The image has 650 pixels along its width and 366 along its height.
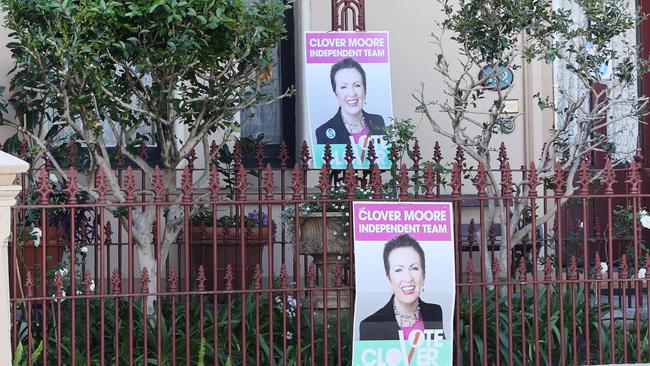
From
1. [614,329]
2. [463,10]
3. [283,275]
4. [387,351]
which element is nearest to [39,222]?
[283,275]

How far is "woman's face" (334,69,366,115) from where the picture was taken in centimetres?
876

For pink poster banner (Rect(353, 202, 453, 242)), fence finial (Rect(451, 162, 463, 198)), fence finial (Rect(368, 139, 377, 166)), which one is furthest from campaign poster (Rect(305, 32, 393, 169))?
pink poster banner (Rect(353, 202, 453, 242))

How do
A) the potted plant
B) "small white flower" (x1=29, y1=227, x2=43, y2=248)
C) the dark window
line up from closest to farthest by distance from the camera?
1. "small white flower" (x1=29, y1=227, x2=43, y2=248)
2. the potted plant
3. the dark window

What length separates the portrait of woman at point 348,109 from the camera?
874 centimetres

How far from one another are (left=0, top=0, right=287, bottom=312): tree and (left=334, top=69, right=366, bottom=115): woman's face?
90 cm

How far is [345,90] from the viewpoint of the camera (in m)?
8.77

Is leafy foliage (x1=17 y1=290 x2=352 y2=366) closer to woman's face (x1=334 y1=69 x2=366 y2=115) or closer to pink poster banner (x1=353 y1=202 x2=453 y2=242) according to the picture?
pink poster banner (x1=353 y1=202 x2=453 y2=242)

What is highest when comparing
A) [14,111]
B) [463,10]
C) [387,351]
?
[463,10]

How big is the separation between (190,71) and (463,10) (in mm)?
2081

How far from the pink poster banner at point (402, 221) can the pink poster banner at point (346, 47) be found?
6.48 feet

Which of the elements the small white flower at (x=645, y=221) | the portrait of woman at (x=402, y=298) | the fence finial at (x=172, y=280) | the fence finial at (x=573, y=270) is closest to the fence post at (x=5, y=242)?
the fence finial at (x=172, y=280)

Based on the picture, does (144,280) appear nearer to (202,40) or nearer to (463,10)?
(202,40)

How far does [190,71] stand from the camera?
25.6 ft

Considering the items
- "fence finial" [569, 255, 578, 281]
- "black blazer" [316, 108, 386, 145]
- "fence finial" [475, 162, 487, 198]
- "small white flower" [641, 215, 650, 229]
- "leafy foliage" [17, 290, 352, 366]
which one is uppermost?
"black blazer" [316, 108, 386, 145]
